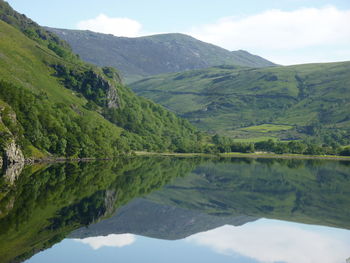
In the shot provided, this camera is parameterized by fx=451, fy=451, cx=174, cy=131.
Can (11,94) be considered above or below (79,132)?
above

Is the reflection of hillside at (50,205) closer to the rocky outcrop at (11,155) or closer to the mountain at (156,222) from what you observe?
the mountain at (156,222)

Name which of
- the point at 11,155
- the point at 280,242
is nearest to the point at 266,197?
the point at 280,242

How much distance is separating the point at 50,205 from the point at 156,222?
46.2 feet

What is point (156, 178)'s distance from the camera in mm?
112812

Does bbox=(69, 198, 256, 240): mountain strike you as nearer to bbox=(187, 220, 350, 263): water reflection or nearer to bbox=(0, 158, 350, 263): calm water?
bbox=(0, 158, 350, 263): calm water

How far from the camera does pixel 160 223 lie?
58.2 metres

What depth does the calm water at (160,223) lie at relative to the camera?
40.4 meters

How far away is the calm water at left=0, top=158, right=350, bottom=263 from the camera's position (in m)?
40.4

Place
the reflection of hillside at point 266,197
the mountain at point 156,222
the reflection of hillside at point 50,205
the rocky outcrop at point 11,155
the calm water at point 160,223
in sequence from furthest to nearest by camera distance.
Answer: the rocky outcrop at point 11,155, the reflection of hillside at point 266,197, the mountain at point 156,222, the calm water at point 160,223, the reflection of hillside at point 50,205

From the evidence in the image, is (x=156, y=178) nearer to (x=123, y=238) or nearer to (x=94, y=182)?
(x=94, y=182)

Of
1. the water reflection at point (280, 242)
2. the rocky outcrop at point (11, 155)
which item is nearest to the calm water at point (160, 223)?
the water reflection at point (280, 242)

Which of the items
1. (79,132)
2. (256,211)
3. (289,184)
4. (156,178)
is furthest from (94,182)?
(79,132)

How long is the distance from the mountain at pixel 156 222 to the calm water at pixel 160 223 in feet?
0.42

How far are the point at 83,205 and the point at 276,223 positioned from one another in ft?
85.6
